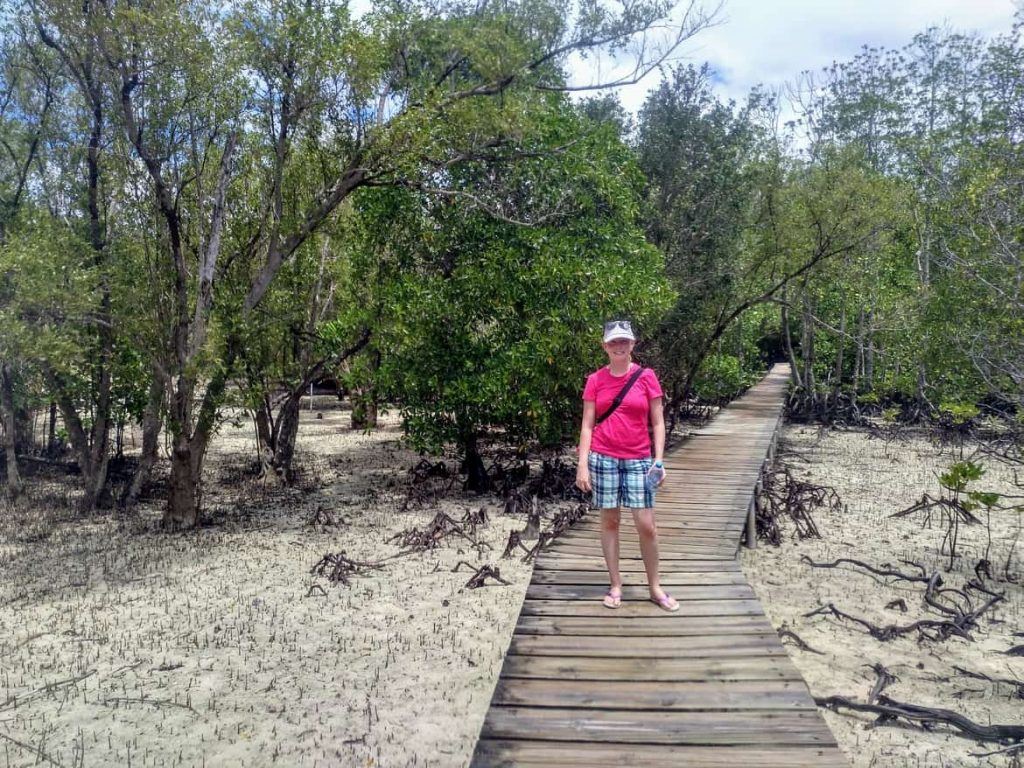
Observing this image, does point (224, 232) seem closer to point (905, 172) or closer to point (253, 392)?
point (253, 392)

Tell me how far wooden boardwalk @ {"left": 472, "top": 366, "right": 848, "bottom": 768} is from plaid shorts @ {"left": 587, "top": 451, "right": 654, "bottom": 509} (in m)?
0.66

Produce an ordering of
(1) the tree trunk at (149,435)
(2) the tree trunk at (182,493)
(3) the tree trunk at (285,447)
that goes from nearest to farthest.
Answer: (2) the tree trunk at (182,493), (1) the tree trunk at (149,435), (3) the tree trunk at (285,447)

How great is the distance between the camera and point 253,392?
9219mm

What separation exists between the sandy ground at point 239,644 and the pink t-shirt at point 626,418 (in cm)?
177

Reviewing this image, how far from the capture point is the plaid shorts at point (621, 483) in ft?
14.9

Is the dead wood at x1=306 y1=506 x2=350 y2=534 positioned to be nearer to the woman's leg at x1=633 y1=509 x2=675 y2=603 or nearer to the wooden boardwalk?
the wooden boardwalk

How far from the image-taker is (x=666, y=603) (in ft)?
15.3

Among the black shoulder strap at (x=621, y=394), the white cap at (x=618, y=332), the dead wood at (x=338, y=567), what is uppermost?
the white cap at (x=618, y=332)

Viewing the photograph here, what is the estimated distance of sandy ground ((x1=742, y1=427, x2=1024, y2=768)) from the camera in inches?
165

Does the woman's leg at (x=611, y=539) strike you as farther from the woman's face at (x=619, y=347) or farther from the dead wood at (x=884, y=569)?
the dead wood at (x=884, y=569)

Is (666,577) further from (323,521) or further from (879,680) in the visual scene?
(323,521)

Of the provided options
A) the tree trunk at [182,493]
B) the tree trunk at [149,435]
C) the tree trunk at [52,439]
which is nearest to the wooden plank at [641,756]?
the tree trunk at [182,493]

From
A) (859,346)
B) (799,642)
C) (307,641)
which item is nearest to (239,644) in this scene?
(307,641)

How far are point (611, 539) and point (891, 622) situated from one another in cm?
284
